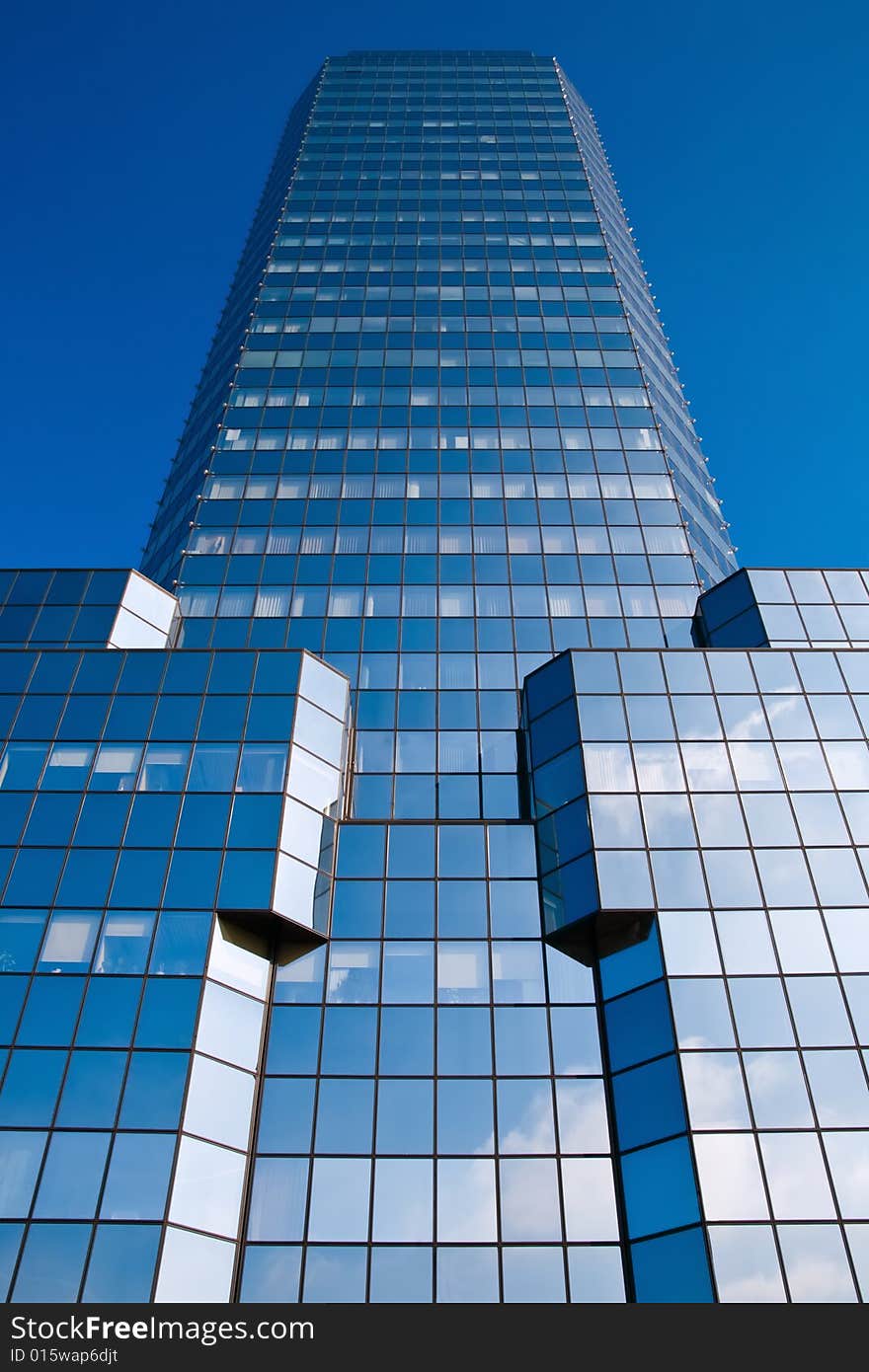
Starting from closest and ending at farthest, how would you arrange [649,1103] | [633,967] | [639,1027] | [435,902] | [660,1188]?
[660,1188] → [649,1103] → [639,1027] → [633,967] → [435,902]

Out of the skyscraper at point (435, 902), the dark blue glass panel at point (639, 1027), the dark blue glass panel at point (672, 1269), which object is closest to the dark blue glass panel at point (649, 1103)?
the skyscraper at point (435, 902)

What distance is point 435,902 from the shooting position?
31.0 metres

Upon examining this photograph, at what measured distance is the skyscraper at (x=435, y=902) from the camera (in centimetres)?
2366

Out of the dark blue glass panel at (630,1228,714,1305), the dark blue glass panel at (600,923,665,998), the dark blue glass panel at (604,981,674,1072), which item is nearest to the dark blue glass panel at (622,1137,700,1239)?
the dark blue glass panel at (630,1228,714,1305)

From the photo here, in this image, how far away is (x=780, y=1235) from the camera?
22.4 m

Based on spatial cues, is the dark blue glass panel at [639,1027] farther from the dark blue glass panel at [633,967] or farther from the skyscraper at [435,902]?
the dark blue glass panel at [633,967]

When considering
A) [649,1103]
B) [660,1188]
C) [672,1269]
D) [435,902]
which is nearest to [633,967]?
[649,1103]

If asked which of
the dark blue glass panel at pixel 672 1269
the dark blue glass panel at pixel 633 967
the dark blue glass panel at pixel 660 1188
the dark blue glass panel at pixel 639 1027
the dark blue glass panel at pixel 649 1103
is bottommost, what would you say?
the dark blue glass panel at pixel 672 1269

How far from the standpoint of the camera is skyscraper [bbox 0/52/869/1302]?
23.7 meters

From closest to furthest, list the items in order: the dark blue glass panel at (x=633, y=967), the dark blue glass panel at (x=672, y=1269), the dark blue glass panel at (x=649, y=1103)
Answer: the dark blue glass panel at (x=672, y=1269), the dark blue glass panel at (x=649, y=1103), the dark blue glass panel at (x=633, y=967)

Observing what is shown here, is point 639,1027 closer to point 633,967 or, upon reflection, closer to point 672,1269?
point 633,967

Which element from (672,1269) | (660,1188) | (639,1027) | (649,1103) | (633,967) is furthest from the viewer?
(633,967)

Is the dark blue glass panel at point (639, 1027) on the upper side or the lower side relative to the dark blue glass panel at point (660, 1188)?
upper
